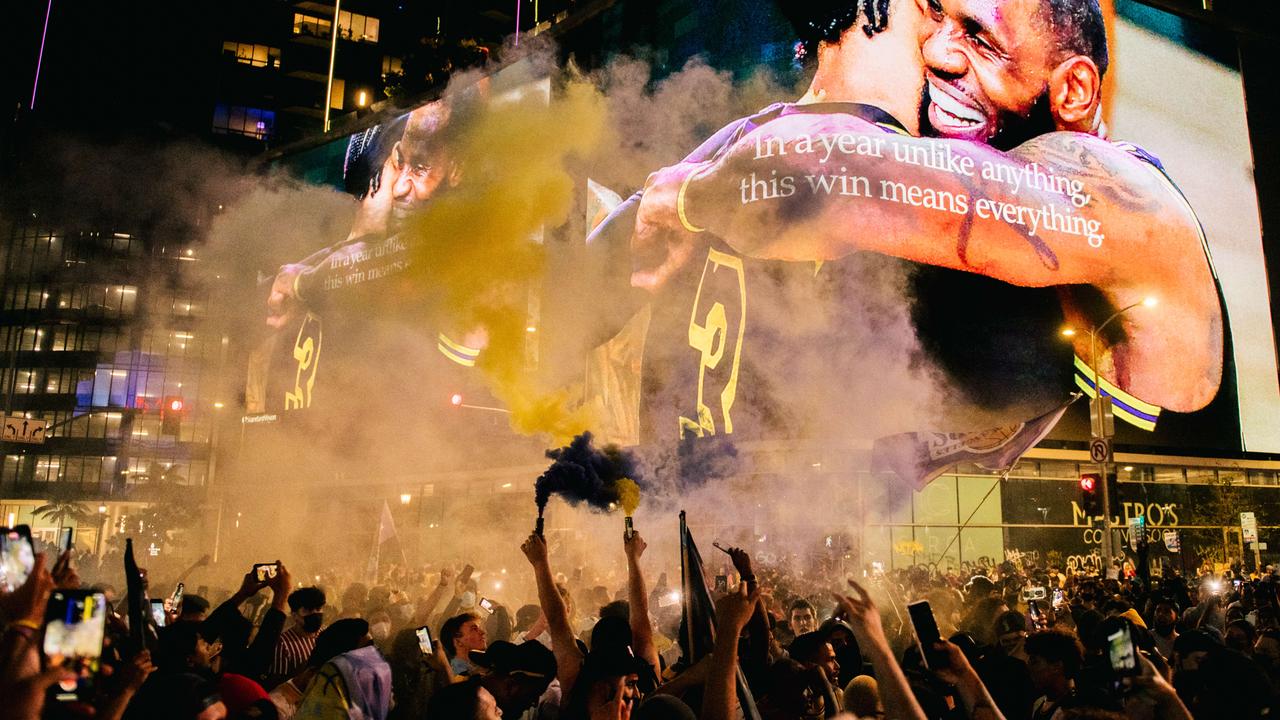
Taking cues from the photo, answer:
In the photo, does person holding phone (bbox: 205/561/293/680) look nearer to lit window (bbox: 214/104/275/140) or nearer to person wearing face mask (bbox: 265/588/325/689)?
person wearing face mask (bbox: 265/588/325/689)

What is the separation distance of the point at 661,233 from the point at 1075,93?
34.1 feet

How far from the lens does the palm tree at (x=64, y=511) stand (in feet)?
196

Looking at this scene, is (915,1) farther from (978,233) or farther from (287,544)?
(287,544)

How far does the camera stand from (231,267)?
109 feet

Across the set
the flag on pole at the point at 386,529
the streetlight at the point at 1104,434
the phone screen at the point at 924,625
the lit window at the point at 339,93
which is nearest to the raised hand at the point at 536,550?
the phone screen at the point at 924,625

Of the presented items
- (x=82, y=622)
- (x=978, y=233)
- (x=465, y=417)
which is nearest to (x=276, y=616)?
(x=82, y=622)

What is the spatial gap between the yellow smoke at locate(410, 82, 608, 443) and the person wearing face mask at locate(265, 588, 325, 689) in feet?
54.9

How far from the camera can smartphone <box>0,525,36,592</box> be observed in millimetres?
2631

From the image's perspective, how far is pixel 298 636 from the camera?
16.8ft

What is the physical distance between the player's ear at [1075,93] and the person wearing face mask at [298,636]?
2135 centimetres

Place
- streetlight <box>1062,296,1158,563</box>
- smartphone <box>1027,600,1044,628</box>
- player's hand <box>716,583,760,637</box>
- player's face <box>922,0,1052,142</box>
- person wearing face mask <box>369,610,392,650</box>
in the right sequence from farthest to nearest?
player's face <box>922,0,1052,142</box>
streetlight <box>1062,296,1158,563</box>
smartphone <box>1027,600,1044,628</box>
person wearing face mask <box>369,610,392,650</box>
player's hand <box>716,583,760,637</box>

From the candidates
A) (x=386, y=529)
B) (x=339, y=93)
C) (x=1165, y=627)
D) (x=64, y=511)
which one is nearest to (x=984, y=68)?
Result: (x=386, y=529)

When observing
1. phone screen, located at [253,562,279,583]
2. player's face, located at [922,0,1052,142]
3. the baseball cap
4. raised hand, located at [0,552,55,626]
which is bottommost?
the baseball cap

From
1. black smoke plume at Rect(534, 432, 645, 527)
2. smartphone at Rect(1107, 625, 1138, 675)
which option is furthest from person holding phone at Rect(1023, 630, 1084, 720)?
black smoke plume at Rect(534, 432, 645, 527)
